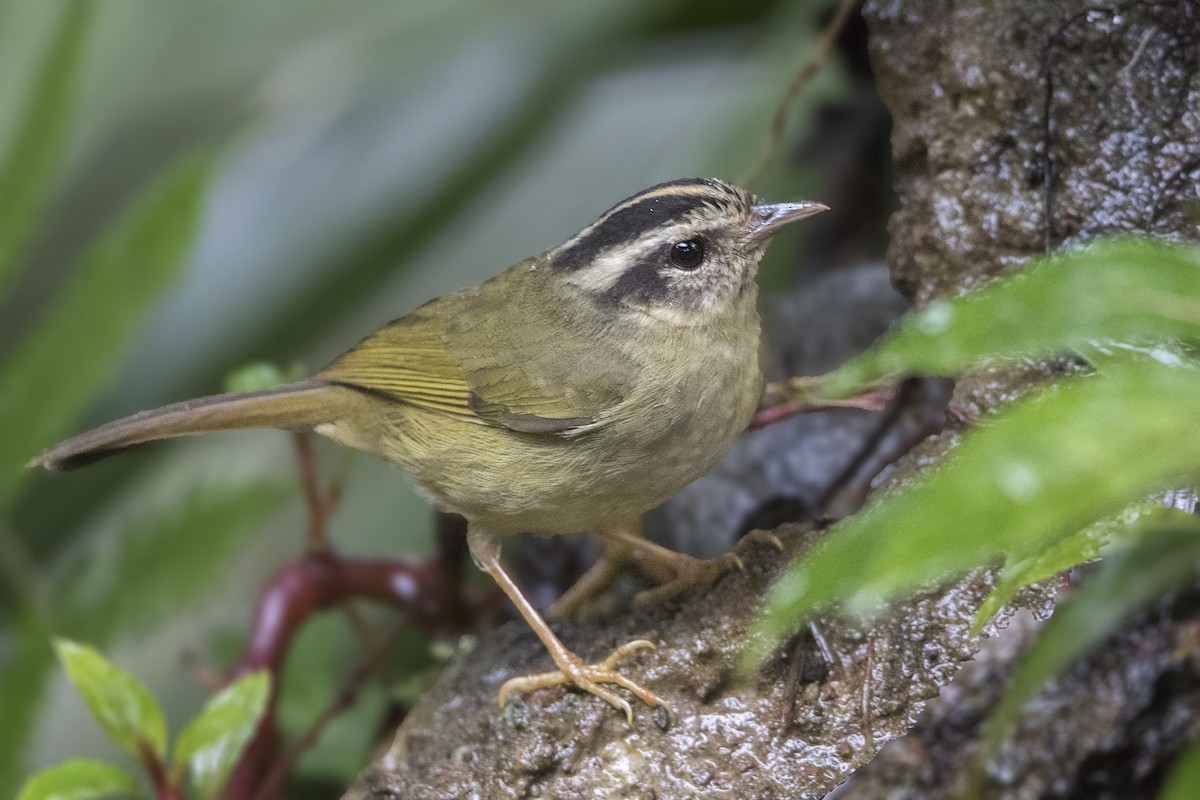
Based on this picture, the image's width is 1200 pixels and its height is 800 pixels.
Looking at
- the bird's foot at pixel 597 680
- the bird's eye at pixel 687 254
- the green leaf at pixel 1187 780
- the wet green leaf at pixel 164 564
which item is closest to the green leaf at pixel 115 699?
the bird's foot at pixel 597 680

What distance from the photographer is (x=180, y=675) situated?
4480mm

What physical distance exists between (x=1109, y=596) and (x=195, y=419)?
2.15 metres

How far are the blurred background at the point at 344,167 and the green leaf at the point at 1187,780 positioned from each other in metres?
3.55

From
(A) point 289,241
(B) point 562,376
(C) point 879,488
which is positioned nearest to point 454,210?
(A) point 289,241

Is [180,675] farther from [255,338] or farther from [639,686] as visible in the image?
[639,686]

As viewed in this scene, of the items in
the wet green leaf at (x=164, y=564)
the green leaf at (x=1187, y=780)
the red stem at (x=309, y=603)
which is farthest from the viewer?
the wet green leaf at (x=164, y=564)

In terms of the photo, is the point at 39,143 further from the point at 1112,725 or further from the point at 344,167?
the point at 1112,725

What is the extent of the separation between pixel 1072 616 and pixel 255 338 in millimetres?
4147

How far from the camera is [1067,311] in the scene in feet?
4.12

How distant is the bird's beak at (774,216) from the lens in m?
2.58

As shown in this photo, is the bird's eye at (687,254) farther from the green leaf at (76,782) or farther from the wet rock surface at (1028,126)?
the green leaf at (76,782)

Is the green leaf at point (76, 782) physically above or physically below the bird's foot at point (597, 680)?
above

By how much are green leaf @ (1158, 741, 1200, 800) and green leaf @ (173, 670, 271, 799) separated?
1.98m

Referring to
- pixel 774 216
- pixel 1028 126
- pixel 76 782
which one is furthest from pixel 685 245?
pixel 76 782
